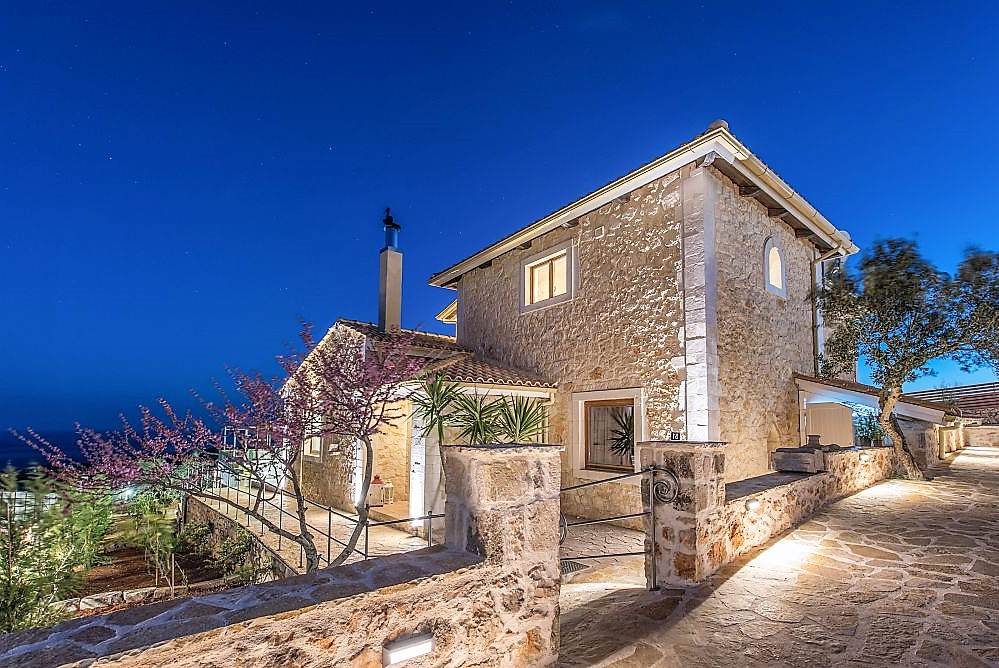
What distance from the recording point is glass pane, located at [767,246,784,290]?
929 centimetres

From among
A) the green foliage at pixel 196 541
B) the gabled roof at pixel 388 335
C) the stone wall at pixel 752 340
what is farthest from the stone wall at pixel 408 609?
the green foliage at pixel 196 541

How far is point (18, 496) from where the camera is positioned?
18.2 feet

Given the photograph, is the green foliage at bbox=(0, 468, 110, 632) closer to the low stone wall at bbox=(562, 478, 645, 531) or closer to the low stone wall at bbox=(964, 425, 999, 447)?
the low stone wall at bbox=(562, 478, 645, 531)

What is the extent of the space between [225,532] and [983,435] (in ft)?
82.1

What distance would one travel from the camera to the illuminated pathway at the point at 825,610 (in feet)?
9.25

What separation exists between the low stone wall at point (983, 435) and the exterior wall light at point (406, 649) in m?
24.3

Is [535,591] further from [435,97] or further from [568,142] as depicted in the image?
[568,142]

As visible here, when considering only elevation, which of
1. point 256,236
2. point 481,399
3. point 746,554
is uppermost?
point 256,236

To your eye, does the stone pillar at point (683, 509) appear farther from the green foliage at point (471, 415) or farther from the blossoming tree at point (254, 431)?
the green foliage at point (471, 415)

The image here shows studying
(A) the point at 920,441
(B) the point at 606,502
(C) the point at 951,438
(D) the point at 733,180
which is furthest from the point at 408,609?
(C) the point at 951,438

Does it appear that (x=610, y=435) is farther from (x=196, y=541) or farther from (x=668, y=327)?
(x=196, y=541)

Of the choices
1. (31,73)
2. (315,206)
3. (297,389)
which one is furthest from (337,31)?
(315,206)

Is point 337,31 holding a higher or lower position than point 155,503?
higher

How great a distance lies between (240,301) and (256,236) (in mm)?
17805
